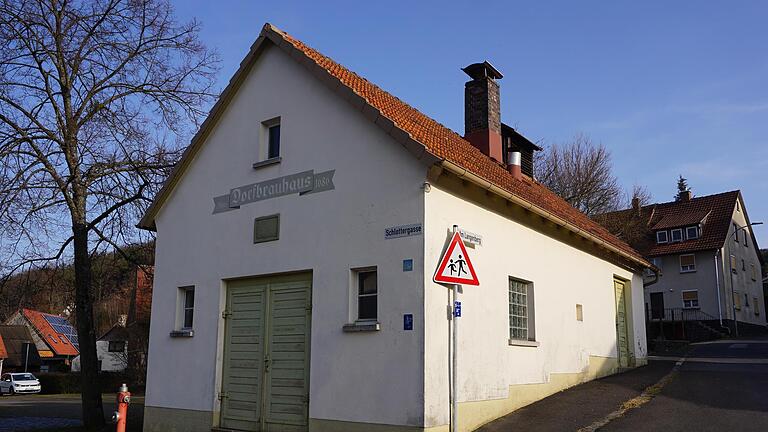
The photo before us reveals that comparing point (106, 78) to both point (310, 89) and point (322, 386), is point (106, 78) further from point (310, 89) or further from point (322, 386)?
point (322, 386)

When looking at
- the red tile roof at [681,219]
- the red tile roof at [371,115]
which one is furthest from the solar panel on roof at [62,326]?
the red tile roof at [371,115]

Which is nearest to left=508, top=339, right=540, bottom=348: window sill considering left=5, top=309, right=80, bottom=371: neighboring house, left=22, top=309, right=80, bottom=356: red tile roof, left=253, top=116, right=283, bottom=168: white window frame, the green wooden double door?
the green wooden double door

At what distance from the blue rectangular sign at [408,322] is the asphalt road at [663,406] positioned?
223cm

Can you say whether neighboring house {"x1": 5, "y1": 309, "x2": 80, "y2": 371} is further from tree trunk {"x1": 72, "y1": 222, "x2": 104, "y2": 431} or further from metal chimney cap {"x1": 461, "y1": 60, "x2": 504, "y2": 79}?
metal chimney cap {"x1": 461, "y1": 60, "x2": 504, "y2": 79}

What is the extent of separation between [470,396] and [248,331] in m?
4.42

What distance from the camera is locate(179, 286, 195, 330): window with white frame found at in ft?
46.2

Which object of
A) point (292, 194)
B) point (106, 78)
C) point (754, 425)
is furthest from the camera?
point (106, 78)

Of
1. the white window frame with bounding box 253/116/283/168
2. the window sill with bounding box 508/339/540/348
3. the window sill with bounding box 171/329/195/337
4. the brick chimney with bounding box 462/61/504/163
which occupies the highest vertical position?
the brick chimney with bounding box 462/61/504/163

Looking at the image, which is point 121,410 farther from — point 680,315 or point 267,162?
point 680,315

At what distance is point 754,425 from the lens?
995cm

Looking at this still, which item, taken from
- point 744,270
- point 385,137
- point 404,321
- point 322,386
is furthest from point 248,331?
point 744,270

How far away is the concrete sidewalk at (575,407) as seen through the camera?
10.7 meters

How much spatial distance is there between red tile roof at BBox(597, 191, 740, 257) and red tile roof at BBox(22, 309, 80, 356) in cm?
5241

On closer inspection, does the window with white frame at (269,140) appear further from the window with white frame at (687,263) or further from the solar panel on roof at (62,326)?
the solar panel on roof at (62,326)
